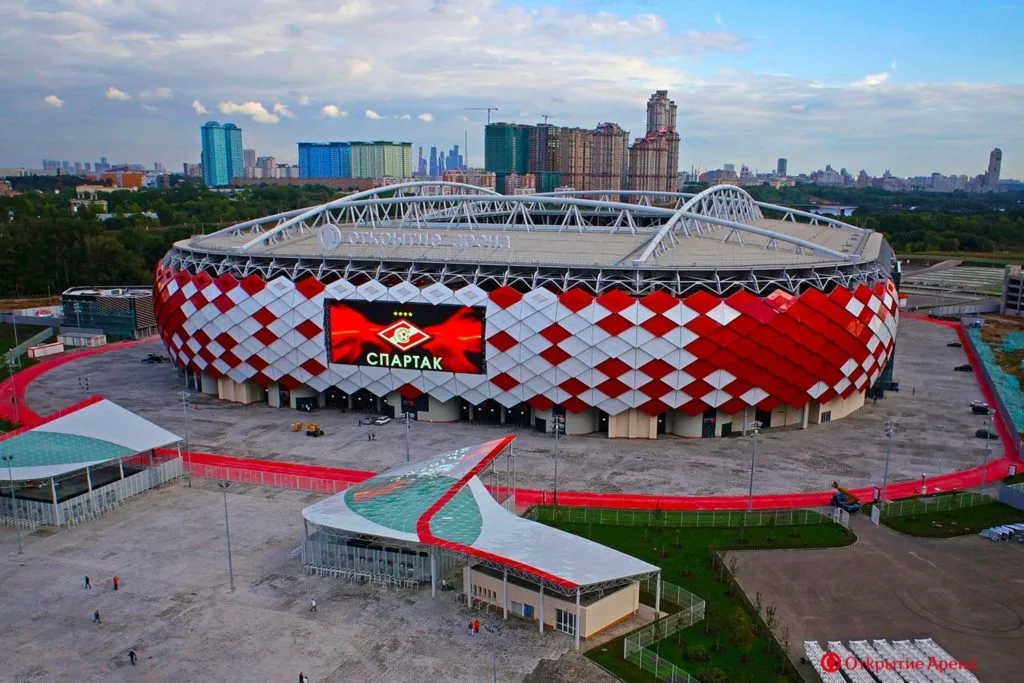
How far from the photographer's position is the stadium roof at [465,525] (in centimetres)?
Result: 3506

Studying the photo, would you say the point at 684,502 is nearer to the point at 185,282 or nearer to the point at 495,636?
the point at 495,636

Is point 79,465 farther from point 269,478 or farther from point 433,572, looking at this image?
point 433,572

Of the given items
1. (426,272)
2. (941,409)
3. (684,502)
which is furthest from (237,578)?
(941,409)

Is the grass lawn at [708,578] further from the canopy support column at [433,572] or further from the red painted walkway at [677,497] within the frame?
the canopy support column at [433,572]

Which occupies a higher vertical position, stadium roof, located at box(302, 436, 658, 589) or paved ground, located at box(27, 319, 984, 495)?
stadium roof, located at box(302, 436, 658, 589)

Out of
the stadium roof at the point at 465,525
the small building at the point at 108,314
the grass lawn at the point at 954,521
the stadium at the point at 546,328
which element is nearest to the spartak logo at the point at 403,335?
the stadium at the point at 546,328

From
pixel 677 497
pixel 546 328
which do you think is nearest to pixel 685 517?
pixel 677 497

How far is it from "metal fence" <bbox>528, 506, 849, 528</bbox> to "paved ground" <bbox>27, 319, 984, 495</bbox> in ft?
13.4

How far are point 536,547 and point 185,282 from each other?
161 feet

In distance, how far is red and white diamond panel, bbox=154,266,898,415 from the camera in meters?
60.8

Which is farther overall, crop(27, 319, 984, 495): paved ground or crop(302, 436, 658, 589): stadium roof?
crop(27, 319, 984, 495): paved ground

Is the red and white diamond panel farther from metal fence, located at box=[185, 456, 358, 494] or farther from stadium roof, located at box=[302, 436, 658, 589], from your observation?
stadium roof, located at box=[302, 436, 658, 589]

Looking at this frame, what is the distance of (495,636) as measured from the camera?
34625 mm

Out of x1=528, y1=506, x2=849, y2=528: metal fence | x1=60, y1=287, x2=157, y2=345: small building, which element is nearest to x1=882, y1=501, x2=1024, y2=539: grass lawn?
x1=528, y1=506, x2=849, y2=528: metal fence
